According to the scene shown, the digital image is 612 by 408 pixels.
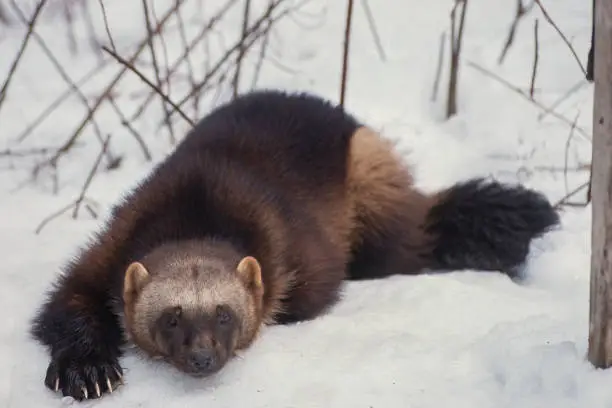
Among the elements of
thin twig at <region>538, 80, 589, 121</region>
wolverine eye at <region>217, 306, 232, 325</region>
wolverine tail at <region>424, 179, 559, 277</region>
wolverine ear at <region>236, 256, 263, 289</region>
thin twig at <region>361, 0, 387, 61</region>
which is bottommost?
wolverine tail at <region>424, 179, 559, 277</region>

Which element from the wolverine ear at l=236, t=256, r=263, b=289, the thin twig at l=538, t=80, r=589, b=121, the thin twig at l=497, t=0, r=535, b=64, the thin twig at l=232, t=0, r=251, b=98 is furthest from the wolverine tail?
the thin twig at l=497, t=0, r=535, b=64

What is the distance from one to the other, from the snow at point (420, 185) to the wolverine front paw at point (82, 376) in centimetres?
3

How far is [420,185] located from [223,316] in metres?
1.88

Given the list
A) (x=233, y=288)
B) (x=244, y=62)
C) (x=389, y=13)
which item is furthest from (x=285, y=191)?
(x=389, y=13)

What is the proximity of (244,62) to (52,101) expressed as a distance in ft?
3.33

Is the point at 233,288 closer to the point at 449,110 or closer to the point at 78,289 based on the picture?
the point at 78,289

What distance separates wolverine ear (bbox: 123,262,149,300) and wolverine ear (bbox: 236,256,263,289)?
10.4 inches

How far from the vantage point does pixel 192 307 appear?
111 inches

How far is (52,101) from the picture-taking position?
5.46 m

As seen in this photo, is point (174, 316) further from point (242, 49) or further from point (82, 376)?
point (242, 49)

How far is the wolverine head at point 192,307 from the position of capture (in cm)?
276

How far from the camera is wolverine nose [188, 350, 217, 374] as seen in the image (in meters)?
2.67

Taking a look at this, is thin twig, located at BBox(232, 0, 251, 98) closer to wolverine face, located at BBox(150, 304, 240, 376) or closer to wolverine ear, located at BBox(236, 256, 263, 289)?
wolverine ear, located at BBox(236, 256, 263, 289)

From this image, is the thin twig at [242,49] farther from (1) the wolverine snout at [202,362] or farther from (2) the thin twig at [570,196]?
(1) the wolverine snout at [202,362]
